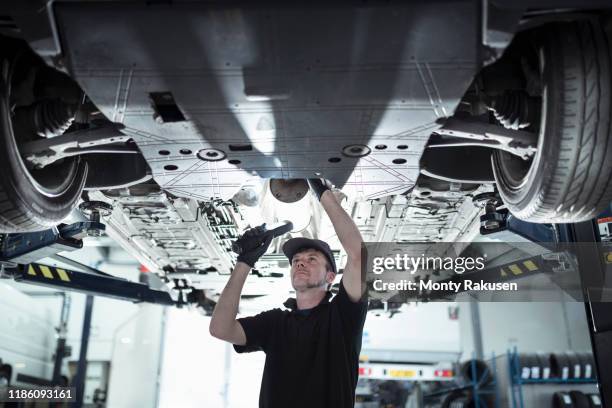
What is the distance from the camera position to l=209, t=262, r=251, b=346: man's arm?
2.66 meters

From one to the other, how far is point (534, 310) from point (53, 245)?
1229 cm

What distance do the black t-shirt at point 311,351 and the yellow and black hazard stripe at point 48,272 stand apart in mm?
2769

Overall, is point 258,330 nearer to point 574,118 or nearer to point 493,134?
point 493,134

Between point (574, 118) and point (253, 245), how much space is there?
60.5 inches

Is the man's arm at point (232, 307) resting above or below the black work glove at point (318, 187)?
below

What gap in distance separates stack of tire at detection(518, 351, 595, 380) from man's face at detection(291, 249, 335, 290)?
21.3 feet

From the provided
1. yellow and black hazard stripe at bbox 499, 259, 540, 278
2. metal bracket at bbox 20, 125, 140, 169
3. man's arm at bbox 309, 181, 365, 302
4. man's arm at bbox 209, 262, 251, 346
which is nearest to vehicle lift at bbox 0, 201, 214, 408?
metal bracket at bbox 20, 125, 140, 169

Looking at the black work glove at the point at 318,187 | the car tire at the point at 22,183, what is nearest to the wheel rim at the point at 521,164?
the black work glove at the point at 318,187

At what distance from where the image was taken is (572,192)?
235cm

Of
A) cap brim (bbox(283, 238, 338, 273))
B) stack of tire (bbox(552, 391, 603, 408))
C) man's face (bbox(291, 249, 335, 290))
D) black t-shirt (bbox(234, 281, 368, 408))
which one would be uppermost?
cap brim (bbox(283, 238, 338, 273))

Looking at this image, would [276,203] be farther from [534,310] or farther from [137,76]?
[534,310]

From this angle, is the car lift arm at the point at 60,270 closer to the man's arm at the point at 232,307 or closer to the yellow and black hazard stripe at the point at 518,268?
the man's arm at the point at 232,307

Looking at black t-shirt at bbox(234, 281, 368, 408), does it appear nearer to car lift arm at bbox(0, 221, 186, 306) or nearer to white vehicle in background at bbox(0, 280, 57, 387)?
car lift arm at bbox(0, 221, 186, 306)

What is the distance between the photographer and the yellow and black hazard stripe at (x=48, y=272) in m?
4.81
